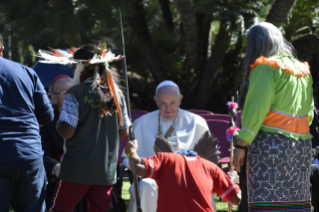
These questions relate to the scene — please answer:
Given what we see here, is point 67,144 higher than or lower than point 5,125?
lower

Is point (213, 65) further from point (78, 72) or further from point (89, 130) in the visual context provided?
point (89, 130)

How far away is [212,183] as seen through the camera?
2619mm

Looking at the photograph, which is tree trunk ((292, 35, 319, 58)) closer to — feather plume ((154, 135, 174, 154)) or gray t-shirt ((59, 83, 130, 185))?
feather plume ((154, 135, 174, 154))

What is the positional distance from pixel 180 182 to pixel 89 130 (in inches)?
32.8

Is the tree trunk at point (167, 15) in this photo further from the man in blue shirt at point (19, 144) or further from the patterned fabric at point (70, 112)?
the man in blue shirt at point (19, 144)

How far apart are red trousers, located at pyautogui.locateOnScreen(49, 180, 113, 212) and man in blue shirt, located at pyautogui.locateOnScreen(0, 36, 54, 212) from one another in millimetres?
201

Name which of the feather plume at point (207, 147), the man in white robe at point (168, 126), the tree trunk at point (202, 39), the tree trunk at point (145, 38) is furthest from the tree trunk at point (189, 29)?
the feather plume at point (207, 147)

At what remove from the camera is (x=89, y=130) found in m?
3.05

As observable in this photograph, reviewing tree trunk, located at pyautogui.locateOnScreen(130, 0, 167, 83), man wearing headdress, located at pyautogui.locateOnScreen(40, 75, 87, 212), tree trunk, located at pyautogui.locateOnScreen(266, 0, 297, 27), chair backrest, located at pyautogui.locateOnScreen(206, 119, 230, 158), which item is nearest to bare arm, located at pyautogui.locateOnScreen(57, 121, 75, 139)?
man wearing headdress, located at pyautogui.locateOnScreen(40, 75, 87, 212)

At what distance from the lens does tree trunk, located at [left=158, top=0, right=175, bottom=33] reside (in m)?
8.51

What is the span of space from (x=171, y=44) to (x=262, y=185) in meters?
6.52

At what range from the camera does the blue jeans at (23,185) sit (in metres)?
2.69

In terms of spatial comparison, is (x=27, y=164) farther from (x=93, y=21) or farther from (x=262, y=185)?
(x=93, y=21)

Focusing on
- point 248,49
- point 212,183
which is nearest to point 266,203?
point 212,183
